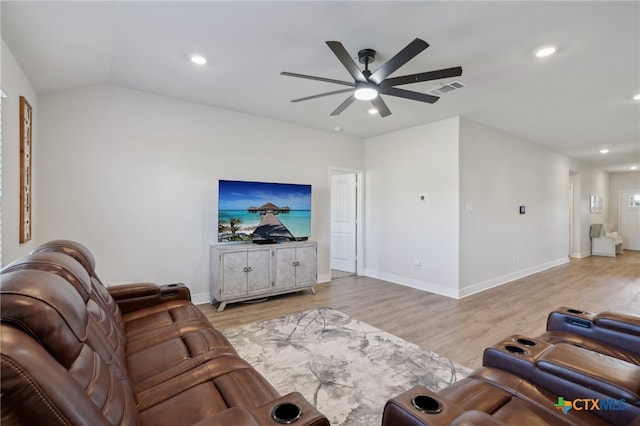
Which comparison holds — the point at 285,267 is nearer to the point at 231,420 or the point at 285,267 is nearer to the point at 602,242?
the point at 231,420

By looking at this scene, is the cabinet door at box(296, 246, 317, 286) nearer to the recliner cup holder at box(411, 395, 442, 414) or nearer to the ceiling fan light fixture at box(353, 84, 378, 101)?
the ceiling fan light fixture at box(353, 84, 378, 101)

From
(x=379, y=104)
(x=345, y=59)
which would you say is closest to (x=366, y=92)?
(x=379, y=104)

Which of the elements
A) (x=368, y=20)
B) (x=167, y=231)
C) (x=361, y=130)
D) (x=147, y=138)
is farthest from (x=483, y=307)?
(x=147, y=138)

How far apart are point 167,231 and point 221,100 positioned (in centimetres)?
183

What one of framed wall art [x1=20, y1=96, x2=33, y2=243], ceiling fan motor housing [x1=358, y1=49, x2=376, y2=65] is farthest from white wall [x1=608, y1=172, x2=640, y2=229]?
framed wall art [x1=20, y1=96, x2=33, y2=243]

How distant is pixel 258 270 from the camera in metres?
4.09

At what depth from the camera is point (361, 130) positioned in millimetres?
5328

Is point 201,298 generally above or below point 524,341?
below

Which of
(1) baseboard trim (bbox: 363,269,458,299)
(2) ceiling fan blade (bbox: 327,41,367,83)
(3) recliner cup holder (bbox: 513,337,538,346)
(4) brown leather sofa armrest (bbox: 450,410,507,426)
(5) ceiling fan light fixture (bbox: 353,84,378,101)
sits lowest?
(1) baseboard trim (bbox: 363,269,458,299)

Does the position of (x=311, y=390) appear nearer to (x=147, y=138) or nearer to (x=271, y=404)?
(x=271, y=404)

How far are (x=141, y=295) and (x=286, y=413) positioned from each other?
6.28 ft

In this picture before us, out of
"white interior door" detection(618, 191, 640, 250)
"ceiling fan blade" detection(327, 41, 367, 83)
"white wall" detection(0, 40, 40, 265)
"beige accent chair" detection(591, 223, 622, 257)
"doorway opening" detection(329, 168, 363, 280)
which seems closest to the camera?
"ceiling fan blade" detection(327, 41, 367, 83)

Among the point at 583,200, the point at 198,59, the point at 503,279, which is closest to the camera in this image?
the point at 198,59

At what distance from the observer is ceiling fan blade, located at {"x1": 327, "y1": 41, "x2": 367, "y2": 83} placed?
6.65 feet
